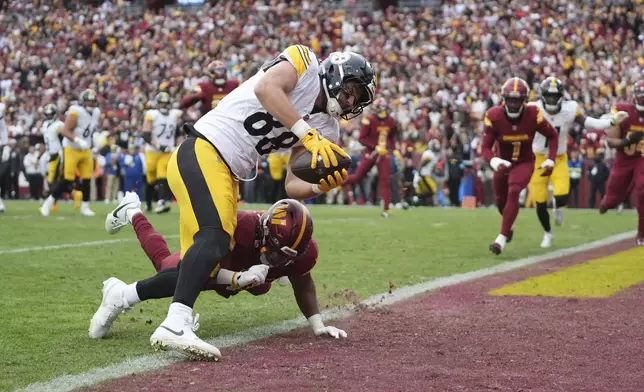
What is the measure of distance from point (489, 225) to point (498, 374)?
35.7 feet

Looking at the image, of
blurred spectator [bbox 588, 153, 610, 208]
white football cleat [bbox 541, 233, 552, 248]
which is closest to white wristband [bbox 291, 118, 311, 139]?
white football cleat [bbox 541, 233, 552, 248]

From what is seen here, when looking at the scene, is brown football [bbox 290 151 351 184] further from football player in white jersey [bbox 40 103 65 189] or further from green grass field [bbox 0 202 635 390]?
football player in white jersey [bbox 40 103 65 189]

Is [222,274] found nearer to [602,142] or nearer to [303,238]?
[303,238]

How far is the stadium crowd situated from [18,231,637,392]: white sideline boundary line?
46.6 feet

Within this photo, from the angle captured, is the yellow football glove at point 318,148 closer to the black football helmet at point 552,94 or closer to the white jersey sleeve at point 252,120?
the white jersey sleeve at point 252,120

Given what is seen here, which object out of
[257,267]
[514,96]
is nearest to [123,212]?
[257,267]

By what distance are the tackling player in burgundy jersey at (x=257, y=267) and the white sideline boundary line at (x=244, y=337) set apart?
246 mm

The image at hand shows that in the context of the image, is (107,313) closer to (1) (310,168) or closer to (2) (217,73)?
(1) (310,168)

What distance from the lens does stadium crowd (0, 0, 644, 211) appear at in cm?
2380

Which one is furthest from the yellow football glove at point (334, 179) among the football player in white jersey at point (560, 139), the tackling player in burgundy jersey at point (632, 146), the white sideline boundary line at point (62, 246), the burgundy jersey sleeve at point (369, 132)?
the burgundy jersey sleeve at point (369, 132)

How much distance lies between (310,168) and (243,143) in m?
0.46

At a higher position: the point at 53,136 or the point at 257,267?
the point at 257,267

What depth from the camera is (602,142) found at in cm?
2255

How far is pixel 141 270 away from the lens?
8.45 metres
